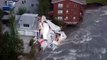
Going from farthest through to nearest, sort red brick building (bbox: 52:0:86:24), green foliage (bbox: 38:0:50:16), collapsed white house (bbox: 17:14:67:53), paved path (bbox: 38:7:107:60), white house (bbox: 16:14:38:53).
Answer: red brick building (bbox: 52:0:86:24) < green foliage (bbox: 38:0:50:16) < white house (bbox: 16:14:38:53) < collapsed white house (bbox: 17:14:67:53) < paved path (bbox: 38:7:107:60)

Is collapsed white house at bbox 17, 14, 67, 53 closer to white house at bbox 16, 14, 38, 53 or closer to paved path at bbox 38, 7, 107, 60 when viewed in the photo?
white house at bbox 16, 14, 38, 53

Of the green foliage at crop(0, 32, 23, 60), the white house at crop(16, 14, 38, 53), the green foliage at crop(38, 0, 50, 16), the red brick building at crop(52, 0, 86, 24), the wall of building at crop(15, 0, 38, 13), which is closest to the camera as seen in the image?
the green foliage at crop(0, 32, 23, 60)

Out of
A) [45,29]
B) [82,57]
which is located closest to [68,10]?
[45,29]

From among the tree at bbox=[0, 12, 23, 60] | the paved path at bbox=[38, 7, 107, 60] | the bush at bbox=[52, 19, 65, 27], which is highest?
the tree at bbox=[0, 12, 23, 60]

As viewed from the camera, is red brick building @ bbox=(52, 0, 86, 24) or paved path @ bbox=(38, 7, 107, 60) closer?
paved path @ bbox=(38, 7, 107, 60)

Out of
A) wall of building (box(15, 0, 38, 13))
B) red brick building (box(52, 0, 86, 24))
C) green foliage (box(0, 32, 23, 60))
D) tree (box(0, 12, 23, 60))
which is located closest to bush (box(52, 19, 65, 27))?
red brick building (box(52, 0, 86, 24))

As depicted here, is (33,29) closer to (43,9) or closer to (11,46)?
(43,9)

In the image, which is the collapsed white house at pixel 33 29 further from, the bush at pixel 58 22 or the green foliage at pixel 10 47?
the green foliage at pixel 10 47

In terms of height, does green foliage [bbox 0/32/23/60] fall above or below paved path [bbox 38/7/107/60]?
above

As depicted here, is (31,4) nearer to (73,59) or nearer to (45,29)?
(45,29)
